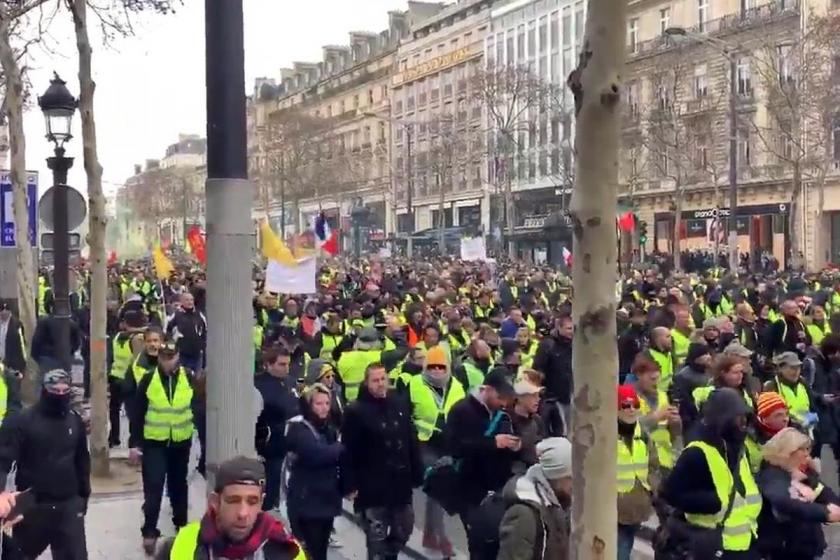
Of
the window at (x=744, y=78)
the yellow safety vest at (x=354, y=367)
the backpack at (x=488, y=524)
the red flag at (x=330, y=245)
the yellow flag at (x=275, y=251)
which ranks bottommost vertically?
the backpack at (x=488, y=524)

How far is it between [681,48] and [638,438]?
134 ft

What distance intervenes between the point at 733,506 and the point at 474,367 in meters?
4.23

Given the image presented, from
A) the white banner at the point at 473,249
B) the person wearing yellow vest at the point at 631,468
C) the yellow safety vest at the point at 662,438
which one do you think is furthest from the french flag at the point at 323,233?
the person wearing yellow vest at the point at 631,468

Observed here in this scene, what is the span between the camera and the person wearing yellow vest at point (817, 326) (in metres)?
12.3

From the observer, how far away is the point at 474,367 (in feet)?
31.1

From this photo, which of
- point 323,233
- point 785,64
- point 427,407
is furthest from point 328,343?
point 785,64

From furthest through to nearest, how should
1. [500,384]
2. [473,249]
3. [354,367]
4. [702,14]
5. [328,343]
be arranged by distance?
1. [702,14]
2. [473,249]
3. [328,343]
4. [354,367]
5. [500,384]

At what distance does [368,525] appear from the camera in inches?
284

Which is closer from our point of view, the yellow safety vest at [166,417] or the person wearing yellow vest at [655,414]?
the person wearing yellow vest at [655,414]

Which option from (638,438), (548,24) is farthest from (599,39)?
(548,24)

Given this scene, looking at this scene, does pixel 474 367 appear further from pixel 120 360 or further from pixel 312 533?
pixel 120 360

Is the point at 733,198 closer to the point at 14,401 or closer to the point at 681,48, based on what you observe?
the point at 681,48

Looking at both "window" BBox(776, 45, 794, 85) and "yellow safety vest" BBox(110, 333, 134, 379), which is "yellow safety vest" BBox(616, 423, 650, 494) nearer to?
"yellow safety vest" BBox(110, 333, 134, 379)

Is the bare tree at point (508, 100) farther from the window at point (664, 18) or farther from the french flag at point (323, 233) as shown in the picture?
the french flag at point (323, 233)
